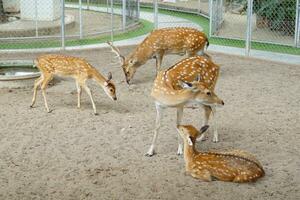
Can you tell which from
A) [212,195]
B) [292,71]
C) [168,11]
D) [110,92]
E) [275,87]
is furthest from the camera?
[168,11]

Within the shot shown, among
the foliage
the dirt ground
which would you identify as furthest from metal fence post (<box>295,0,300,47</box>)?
the dirt ground

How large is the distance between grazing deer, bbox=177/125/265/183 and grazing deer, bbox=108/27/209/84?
4360mm

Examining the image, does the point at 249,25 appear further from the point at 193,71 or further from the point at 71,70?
the point at 193,71

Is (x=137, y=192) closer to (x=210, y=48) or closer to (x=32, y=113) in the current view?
(x=32, y=113)

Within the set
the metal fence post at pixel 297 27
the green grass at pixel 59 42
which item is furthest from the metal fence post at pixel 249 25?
the green grass at pixel 59 42

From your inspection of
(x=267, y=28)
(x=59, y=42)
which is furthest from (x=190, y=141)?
(x=267, y=28)

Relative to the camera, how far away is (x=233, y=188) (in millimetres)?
5941

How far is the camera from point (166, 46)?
10.5 metres

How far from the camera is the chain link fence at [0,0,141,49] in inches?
570

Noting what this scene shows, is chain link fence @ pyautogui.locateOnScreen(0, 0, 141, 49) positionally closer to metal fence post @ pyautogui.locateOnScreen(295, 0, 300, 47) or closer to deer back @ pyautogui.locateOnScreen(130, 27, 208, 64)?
deer back @ pyautogui.locateOnScreen(130, 27, 208, 64)

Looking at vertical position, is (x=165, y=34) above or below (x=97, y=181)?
above

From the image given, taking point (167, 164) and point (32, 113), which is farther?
point (32, 113)

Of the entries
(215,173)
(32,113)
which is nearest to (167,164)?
(215,173)

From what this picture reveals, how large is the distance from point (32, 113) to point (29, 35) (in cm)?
682
